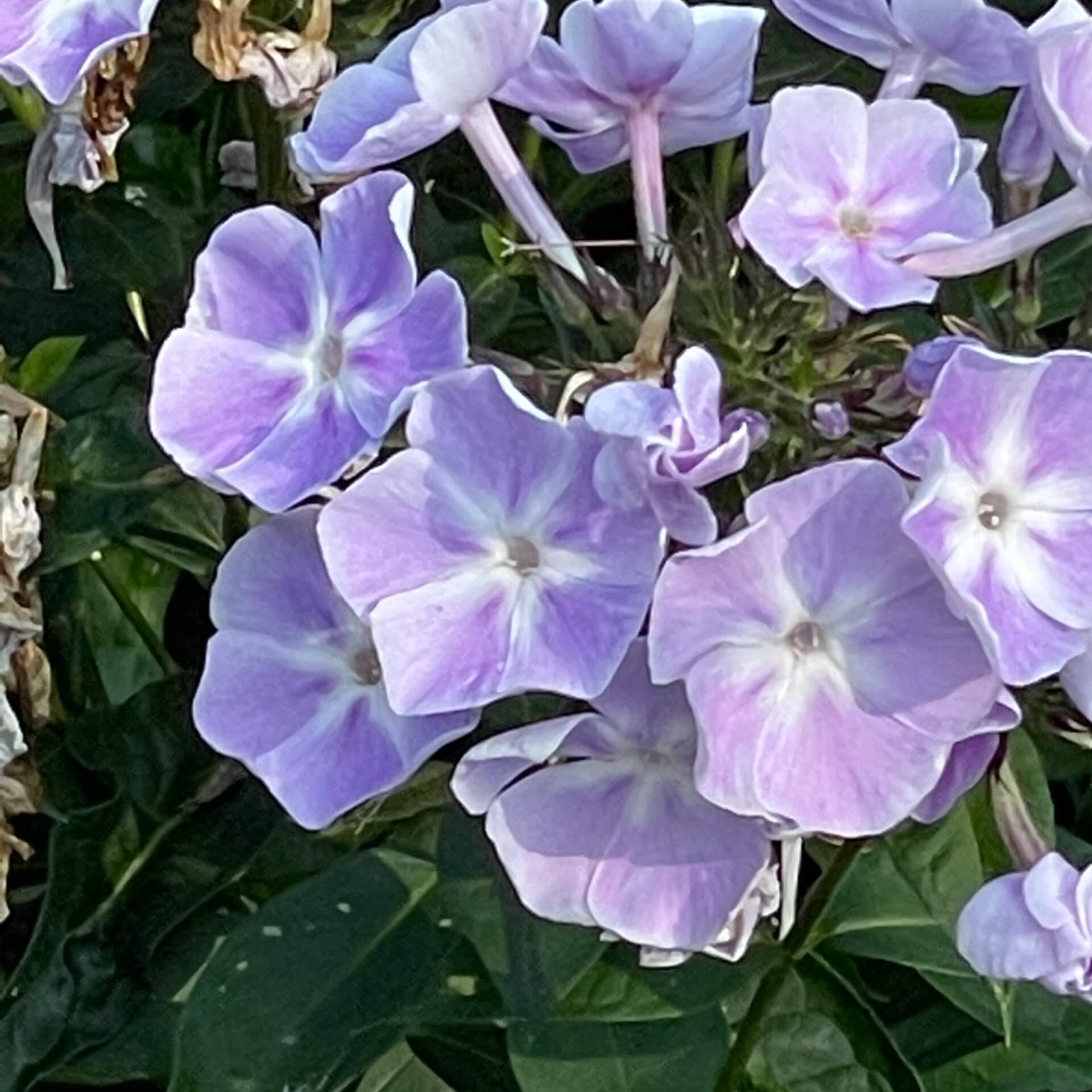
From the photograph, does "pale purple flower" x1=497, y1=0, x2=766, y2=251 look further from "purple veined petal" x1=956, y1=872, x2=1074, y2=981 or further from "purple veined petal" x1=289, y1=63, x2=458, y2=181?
"purple veined petal" x1=956, y1=872, x2=1074, y2=981

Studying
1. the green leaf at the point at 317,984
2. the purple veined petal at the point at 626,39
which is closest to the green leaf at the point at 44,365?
the green leaf at the point at 317,984

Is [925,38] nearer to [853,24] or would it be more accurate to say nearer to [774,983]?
[853,24]

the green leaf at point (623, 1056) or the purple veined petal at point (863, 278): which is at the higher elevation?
the purple veined petal at point (863, 278)

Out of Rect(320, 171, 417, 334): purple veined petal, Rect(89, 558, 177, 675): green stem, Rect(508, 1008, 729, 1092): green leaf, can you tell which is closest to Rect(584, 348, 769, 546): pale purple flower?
Rect(320, 171, 417, 334): purple veined petal

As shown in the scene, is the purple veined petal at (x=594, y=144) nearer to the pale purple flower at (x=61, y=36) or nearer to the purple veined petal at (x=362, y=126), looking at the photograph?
the purple veined petal at (x=362, y=126)

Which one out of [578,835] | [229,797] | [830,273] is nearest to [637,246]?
[830,273]

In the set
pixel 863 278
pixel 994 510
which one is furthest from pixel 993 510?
pixel 863 278
